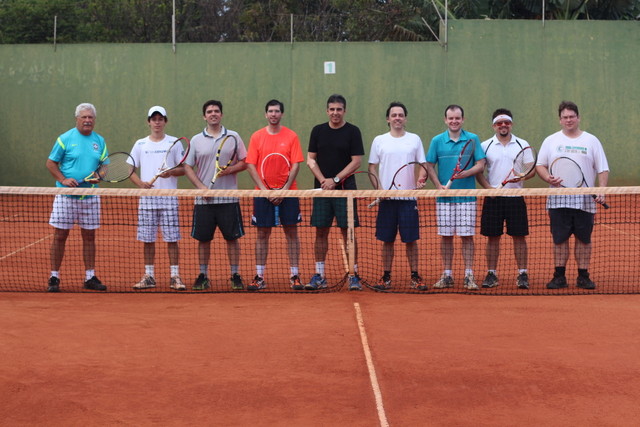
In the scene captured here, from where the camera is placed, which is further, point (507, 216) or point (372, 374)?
point (507, 216)

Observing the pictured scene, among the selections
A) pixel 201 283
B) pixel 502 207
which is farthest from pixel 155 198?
pixel 502 207

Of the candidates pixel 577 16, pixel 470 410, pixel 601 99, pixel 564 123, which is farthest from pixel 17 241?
pixel 577 16

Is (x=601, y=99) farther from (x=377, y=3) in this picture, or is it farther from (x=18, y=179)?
(x=18, y=179)

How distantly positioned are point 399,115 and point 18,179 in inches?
448

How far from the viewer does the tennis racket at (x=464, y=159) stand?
7.92 m

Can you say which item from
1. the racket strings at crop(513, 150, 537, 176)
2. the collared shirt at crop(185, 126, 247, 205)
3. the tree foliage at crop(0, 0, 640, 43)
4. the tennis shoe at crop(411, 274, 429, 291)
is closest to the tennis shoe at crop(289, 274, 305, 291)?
the collared shirt at crop(185, 126, 247, 205)

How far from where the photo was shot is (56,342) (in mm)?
6270

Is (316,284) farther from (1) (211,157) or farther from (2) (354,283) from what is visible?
(1) (211,157)

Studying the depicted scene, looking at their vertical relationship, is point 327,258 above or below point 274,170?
below

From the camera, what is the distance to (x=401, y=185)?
314 inches

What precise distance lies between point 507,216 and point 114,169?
11.5 ft

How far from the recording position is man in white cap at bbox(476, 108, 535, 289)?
8.01m

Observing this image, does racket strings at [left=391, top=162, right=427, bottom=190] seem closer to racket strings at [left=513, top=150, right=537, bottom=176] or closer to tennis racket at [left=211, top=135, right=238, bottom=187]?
racket strings at [left=513, top=150, right=537, bottom=176]

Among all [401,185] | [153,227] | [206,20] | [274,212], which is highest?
[206,20]
